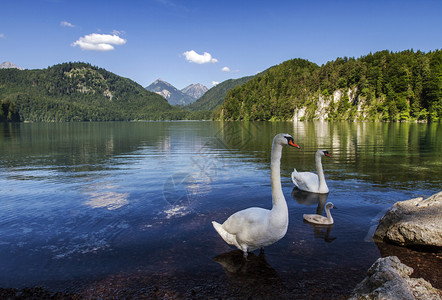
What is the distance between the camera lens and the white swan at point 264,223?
6930 millimetres

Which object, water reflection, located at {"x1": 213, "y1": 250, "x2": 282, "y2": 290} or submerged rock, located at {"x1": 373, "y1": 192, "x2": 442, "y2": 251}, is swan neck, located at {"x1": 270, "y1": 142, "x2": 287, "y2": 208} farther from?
submerged rock, located at {"x1": 373, "y1": 192, "x2": 442, "y2": 251}

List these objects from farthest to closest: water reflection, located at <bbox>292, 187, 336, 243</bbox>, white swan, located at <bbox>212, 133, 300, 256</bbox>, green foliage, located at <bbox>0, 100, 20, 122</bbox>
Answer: green foliage, located at <bbox>0, 100, 20, 122</bbox> < water reflection, located at <bbox>292, 187, 336, 243</bbox> < white swan, located at <bbox>212, 133, 300, 256</bbox>

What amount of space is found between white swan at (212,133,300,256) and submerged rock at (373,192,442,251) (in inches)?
143

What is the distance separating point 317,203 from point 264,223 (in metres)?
7.14

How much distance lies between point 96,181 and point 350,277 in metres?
16.3

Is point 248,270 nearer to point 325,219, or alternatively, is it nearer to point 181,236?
point 181,236

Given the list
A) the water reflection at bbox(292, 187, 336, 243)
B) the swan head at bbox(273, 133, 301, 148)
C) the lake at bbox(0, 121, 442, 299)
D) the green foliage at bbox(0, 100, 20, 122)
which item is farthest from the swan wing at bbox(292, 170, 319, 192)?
the green foliage at bbox(0, 100, 20, 122)

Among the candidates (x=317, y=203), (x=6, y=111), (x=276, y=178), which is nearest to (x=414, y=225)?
(x=276, y=178)

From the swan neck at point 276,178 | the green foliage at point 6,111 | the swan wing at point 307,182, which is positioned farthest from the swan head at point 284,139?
the green foliage at point 6,111

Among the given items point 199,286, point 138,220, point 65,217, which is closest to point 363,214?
point 199,286

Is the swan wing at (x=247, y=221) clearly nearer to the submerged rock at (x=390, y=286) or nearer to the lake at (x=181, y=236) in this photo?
the lake at (x=181, y=236)

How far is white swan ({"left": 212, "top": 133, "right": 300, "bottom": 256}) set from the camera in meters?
6.93

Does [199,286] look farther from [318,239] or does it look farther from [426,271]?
[426,271]

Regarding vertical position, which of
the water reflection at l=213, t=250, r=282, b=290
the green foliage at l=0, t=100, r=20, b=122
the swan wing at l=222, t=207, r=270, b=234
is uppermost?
the green foliage at l=0, t=100, r=20, b=122
